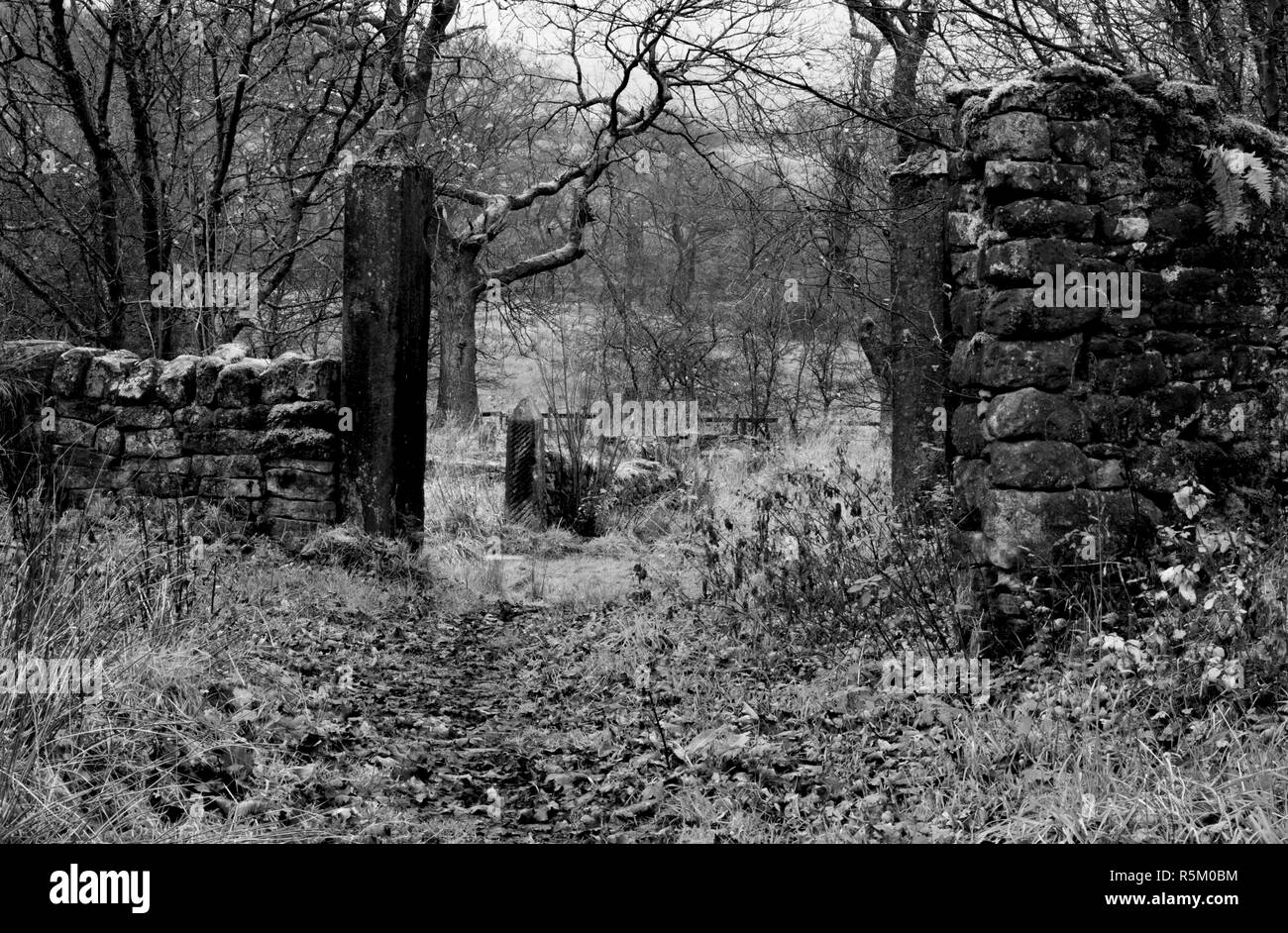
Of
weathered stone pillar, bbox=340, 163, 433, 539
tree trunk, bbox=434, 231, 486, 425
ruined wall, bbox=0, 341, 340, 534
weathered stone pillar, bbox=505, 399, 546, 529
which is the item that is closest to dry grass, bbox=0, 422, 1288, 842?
weathered stone pillar, bbox=340, 163, 433, 539

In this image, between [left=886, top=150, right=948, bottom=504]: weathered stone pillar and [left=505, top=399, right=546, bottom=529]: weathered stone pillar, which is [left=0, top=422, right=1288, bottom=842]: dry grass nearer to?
[left=886, top=150, right=948, bottom=504]: weathered stone pillar

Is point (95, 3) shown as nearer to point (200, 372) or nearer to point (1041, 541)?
point (200, 372)

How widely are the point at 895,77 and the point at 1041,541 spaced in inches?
318

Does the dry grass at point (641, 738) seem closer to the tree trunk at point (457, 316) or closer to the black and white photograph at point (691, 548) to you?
the black and white photograph at point (691, 548)

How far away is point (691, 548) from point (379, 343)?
8.39 feet

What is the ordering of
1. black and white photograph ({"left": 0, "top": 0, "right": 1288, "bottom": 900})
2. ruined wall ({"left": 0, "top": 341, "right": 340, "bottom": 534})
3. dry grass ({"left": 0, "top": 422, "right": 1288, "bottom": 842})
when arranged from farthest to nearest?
1. ruined wall ({"left": 0, "top": 341, "right": 340, "bottom": 534})
2. black and white photograph ({"left": 0, "top": 0, "right": 1288, "bottom": 900})
3. dry grass ({"left": 0, "top": 422, "right": 1288, "bottom": 842})

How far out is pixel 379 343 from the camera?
7.37 metres

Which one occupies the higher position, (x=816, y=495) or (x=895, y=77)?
(x=895, y=77)

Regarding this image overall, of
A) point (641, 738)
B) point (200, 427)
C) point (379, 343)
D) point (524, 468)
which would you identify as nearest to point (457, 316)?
point (524, 468)

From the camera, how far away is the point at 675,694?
16.7ft

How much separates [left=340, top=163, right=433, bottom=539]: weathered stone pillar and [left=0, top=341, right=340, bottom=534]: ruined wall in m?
0.22

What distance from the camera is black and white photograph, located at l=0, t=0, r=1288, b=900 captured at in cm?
348

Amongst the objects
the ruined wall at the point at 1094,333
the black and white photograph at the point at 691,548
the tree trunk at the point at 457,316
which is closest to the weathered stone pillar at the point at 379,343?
the black and white photograph at the point at 691,548

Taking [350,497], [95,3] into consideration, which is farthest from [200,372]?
[95,3]
